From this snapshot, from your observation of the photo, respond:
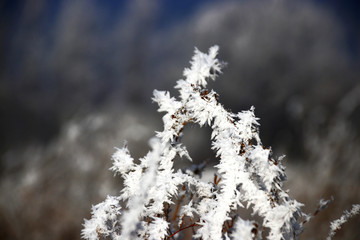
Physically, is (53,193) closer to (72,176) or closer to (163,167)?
(72,176)

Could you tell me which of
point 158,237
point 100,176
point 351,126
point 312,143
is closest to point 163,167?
point 158,237

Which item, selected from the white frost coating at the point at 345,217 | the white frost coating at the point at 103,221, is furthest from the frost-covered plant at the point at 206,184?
the white frost coating at the point at 345,217

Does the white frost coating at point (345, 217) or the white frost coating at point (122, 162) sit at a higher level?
the white frost coating at point (122, 162)

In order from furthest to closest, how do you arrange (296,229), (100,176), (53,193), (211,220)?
(100,176) → (53,193) → (296,229) → (211,220)

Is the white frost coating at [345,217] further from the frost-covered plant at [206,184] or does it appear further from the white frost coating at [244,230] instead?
the white frost coating at [244,230]

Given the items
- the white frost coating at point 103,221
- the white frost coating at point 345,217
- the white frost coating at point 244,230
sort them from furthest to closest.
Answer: the white frost coating at point 345,217
the white frost coating at point 103,221
the white frost coating at point 244,230

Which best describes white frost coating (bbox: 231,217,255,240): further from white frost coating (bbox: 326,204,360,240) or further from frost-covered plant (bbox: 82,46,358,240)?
white frost coating (bbox: 326,204,360,240)

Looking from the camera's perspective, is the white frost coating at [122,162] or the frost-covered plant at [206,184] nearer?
the frost-covered plant at [206,184]

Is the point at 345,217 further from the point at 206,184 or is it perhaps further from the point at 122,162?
the point at 122,162
